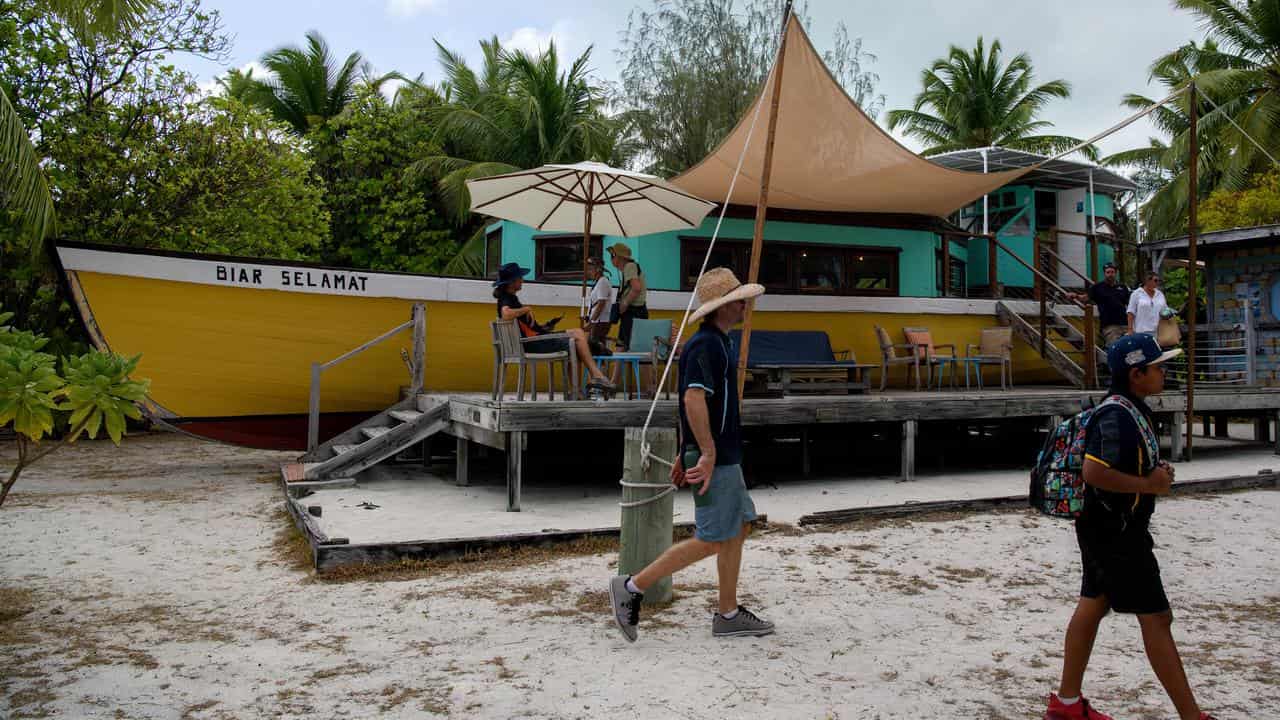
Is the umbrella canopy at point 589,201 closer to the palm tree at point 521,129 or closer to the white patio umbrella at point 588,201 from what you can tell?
the white patio umbrella at point 588,201

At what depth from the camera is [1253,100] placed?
20250 mm

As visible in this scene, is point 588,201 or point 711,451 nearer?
point 711,451

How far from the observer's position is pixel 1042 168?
15.1m

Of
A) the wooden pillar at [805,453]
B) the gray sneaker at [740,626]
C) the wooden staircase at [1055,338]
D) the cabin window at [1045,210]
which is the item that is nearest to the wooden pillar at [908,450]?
the wooden pillar at [805,453]

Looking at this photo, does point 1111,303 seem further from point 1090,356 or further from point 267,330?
point 267,330

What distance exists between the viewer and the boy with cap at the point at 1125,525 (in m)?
2.65

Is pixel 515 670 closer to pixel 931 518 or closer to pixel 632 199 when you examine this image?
pixel 931 518

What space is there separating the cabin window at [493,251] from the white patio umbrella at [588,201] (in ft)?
10.4

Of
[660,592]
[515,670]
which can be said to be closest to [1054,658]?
[660,592]

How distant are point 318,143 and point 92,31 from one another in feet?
32.3

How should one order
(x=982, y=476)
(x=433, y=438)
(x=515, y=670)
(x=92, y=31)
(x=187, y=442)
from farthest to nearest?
(x=187, y=442)
(x=433, y=438)
(x=92, y=31)
(x=982, y=476)
(x=515, y=670)

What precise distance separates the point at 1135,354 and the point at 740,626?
2020 mm

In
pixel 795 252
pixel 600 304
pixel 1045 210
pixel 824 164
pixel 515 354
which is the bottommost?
pixel 515 354

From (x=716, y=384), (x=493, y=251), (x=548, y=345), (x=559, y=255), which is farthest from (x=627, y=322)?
(x=493, y=251)
